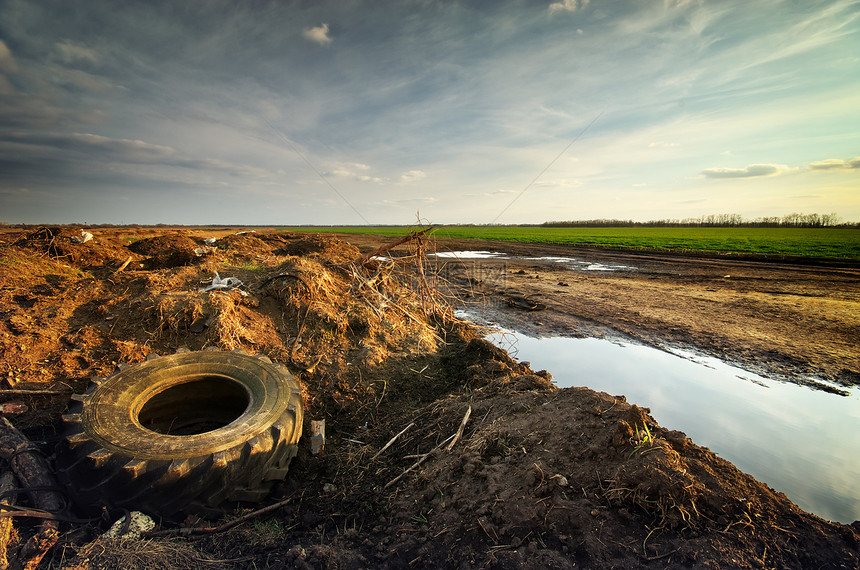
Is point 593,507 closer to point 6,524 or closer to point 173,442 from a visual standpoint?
point 173,442

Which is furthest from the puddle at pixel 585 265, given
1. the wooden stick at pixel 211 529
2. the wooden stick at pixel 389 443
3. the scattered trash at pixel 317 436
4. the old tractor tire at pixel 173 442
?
the wooden stick at pixel 211 529

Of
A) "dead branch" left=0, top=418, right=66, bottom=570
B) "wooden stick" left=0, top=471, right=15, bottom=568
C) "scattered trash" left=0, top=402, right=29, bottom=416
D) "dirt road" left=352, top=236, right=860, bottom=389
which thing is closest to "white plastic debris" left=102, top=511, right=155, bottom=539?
"dead branch" left=0, top=418, right=66, bottom=570

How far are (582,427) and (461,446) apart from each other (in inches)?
45.6

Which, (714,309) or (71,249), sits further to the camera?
(714,309)

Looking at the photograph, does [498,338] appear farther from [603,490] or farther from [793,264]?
[793,264]

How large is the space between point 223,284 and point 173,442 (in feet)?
12.0

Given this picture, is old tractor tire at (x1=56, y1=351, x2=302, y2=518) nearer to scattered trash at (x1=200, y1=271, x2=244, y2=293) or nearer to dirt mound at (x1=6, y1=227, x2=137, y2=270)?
scattered trash at (x1=200, y1=271, x2=244, y2=293)

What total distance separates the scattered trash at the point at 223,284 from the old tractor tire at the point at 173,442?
1.95 metres

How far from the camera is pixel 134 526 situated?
8.73 feet

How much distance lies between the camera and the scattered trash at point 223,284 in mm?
5880

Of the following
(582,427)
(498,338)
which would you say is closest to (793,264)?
(498,338)

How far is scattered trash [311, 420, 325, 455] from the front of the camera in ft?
12.5

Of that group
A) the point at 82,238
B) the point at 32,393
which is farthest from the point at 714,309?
the point at 82,238

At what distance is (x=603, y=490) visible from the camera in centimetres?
261
